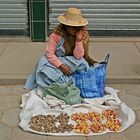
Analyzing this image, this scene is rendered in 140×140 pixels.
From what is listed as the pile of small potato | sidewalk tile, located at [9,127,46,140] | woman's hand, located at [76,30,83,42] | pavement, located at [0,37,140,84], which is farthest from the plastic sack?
pavement, located at [0,37,140,84]

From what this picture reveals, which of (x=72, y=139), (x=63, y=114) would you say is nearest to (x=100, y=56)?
(x=63, y=114)

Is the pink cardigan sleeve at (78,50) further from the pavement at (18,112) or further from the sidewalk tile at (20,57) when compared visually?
the sidewalk tile at (20,57)

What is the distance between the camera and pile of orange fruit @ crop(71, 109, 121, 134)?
3.92 metres

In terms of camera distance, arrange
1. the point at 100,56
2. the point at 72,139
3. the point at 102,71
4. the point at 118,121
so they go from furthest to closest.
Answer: the point at 100,56 < the point at 102,71 < the point at 118,121 < the point at 72,139

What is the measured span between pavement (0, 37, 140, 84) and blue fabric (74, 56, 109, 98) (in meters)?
0.66

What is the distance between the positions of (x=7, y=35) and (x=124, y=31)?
219cm

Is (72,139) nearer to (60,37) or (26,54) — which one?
(60,37)

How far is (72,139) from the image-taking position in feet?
12.5

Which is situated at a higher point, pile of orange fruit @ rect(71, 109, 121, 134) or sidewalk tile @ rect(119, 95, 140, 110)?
pile of orange fruit @ rect(71, 109, 121, 134)

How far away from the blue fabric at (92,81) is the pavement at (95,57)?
2.17ft

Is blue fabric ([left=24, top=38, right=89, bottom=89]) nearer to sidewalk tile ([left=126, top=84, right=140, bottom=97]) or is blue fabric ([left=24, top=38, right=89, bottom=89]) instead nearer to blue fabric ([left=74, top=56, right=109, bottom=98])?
blue fabric ([left=74, top=56, right=109, bottom=98])

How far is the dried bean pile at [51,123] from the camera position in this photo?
390cm

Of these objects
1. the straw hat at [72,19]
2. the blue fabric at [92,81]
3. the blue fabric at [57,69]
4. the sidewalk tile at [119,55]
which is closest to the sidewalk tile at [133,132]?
the blue fabric at [92,81]

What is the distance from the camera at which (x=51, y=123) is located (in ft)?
13.1
